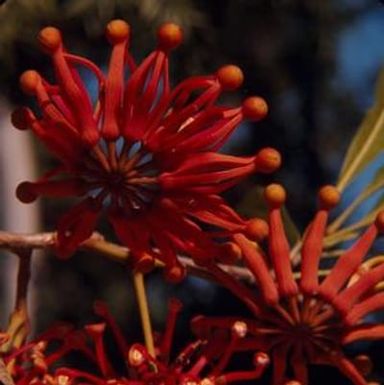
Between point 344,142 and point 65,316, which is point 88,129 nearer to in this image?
point 65,316

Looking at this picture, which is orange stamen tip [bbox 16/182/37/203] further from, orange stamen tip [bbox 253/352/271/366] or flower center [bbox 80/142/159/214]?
orange stamen tip [bbox 253/352/271/366]

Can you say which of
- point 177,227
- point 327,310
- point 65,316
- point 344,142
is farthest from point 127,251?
point 344,142

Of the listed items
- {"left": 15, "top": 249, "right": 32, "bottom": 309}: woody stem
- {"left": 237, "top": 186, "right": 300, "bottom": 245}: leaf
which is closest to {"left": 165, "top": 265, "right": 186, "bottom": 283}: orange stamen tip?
{"left": 15, "top": 249, "right": 32, "bottom": 309}: woody stem


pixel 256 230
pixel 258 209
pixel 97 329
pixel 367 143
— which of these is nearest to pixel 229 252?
pixel 256 230

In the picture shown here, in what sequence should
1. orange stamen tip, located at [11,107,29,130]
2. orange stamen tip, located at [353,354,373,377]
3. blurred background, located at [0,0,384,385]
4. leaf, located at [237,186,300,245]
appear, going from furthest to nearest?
blurred background, located at [0,0,384,385], leaf, located at [237,186,300,245], orange stamen tip, located at [353,354,373,377], orange stamen tip, located at [11,107,29,130]

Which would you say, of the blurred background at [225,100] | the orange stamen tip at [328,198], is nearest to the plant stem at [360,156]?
the orange stamen tip at [328,198]
